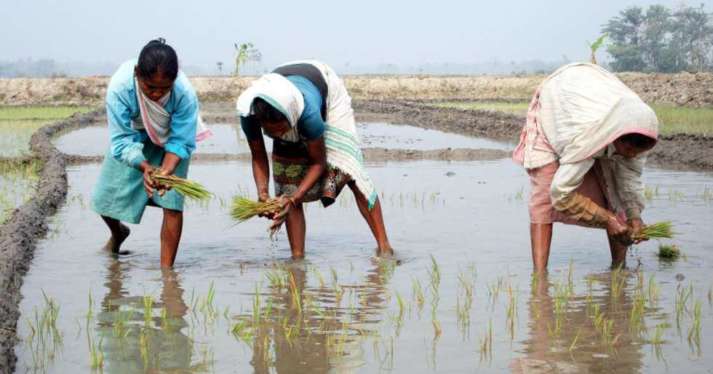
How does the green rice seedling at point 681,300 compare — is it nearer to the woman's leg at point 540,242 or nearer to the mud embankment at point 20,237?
the woman's leg at point 540,242

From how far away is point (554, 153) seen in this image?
5230mm

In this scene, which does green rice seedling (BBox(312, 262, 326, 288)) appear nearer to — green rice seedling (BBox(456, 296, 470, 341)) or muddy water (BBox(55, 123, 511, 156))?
green rice seedling (BBox(456, 296, 470, 341))

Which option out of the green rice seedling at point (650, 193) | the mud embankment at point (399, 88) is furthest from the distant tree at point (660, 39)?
the green rice seedling at point (650, 193)

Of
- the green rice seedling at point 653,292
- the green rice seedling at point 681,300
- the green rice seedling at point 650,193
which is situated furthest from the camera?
the green rice seedling at point 650,193

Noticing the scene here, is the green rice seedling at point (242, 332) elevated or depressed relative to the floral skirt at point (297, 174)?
depressed

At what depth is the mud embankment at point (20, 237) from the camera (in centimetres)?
412

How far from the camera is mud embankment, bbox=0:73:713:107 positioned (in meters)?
24.9

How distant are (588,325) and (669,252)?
1.72 meters

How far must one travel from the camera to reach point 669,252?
6.01 metres

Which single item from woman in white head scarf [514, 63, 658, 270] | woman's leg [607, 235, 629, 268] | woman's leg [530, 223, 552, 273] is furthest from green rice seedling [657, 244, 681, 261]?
woman's leg [530, 223, 552, 273]

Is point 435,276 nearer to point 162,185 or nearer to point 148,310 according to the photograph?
point 162,185

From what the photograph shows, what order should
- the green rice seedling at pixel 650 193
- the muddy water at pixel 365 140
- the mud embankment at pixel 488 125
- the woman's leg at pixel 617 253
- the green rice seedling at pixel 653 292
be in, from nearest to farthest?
the green rice seedling at pixel 653 292 → the woman's leg at pixel 617 253 → the green rice seedling at pixel 650 193 → the mud embankment at pixel 488 125 → the muddy water at pixel 365 140

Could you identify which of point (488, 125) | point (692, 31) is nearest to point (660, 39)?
point (692, 31)

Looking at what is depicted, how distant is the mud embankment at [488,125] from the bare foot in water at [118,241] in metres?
6.74
